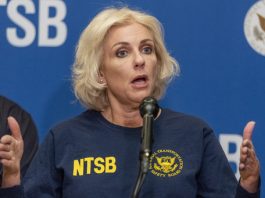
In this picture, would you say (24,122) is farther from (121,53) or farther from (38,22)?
(121,53)

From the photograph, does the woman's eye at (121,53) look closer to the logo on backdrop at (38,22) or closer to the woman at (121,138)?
the woman at (121,138)

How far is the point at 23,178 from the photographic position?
5.65 ft

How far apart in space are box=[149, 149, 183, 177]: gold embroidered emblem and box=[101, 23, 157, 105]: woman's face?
150 mm

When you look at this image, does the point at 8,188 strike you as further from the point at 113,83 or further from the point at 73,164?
the point at 113,83

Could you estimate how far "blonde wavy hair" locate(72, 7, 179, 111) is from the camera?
5.76 feet

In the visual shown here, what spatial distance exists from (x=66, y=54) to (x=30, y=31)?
128 millimetres

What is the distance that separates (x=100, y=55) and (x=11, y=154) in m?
0.45

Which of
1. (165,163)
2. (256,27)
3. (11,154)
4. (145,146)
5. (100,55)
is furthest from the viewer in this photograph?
(256,27)

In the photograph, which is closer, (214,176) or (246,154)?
(246,154)

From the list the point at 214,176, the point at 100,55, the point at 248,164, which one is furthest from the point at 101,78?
the point at 248,164

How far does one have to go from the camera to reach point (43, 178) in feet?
5.54

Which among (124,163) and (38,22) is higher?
(38,22)

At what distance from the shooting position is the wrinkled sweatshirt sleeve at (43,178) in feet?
5.52

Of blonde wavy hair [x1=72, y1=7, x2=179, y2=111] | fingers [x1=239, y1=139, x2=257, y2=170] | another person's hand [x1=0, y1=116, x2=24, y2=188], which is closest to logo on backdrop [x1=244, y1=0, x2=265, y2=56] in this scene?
blonde wavy hair [x1=72, y1=7, x2=179, y2=111]
